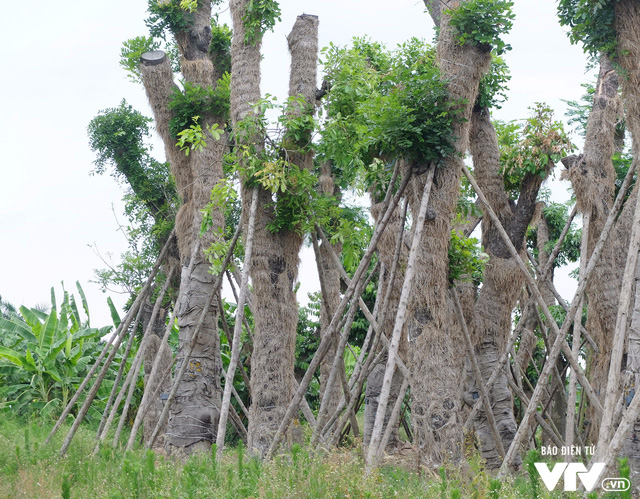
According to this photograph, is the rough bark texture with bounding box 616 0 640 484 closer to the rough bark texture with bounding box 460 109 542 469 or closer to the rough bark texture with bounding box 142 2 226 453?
the rough bark texture with bounding box 460 109 542 469

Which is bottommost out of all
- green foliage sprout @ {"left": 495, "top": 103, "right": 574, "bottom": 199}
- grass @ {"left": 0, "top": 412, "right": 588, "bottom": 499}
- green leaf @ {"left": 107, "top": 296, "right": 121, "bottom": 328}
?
grass @ {"left": 0, "top": 412, "right": 588, "bottom": 499}

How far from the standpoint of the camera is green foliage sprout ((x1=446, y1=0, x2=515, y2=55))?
30.2 feet

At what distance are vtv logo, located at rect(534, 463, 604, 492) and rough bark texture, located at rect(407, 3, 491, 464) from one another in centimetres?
111

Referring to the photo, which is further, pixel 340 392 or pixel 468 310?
pixel 340 392

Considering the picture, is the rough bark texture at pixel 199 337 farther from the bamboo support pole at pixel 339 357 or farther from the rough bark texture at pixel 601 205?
the rough bark texture at pixel 601 205

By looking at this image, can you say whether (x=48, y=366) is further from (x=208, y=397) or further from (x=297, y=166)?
(x=297, y=166)

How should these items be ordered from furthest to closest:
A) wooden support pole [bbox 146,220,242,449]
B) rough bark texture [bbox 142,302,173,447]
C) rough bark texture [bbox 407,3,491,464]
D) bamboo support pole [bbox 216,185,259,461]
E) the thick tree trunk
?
the thick tree trunk, rough bark texture [bbox 142,302,173,447], wooden support pole [bbox 146,220,242,449], bamboo support pole [bbox 216,185,259,461], rough bark texture [bbox 407,3,491,464]

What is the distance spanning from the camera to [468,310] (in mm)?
11500

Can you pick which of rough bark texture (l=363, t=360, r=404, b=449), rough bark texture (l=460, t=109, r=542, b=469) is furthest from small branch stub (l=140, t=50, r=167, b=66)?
rough bark texture (l=363, t=360, r=404, b=449)

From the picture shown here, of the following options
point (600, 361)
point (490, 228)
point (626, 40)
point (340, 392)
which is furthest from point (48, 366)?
point (626, 40)

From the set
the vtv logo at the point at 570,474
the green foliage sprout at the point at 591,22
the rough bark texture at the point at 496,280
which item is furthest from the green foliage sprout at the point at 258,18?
the vtv logo at the point at 570,474

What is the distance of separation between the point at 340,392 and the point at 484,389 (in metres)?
5.63

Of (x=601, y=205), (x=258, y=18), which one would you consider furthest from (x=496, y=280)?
(x=258, y=18)

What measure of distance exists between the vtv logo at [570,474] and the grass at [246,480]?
260mm
